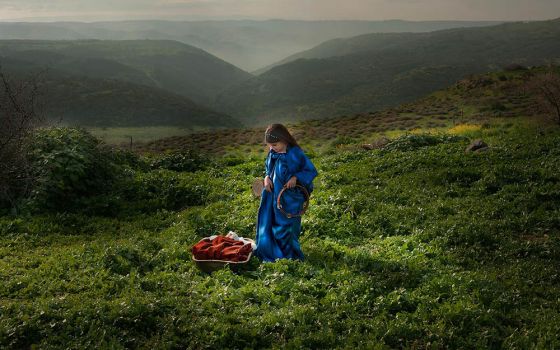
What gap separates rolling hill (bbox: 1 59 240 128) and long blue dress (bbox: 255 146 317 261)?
109 meters

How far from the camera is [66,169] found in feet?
48.1

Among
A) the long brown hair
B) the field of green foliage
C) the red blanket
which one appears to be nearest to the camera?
A: the field of green foliage

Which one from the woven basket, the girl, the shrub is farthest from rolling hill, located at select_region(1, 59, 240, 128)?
the woven basket

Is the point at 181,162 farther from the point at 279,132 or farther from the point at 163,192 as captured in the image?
the point at 279,132

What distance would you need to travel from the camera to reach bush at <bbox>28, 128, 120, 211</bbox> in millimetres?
14039

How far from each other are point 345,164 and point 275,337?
1182 centimetres

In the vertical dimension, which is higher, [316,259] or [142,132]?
[316,259]

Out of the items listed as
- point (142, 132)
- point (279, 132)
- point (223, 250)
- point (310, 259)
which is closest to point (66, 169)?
point (223, 250)

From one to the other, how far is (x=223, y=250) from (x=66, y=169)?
783 centimetres

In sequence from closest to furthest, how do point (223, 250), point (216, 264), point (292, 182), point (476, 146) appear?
1. point (216, 264)
2. point (292, 182)
3. point (223, 250)
4. point (476, 146)

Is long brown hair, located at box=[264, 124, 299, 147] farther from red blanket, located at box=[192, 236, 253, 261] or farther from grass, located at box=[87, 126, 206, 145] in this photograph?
grass, located at box=[87, 126, 206, 145]

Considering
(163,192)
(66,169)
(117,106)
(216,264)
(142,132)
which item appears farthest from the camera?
(117,106)

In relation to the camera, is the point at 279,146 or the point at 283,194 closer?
the point at 279,146

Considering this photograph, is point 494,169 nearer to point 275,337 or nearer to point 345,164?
point 345,164
